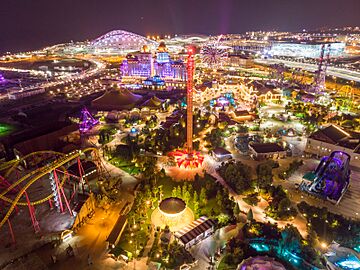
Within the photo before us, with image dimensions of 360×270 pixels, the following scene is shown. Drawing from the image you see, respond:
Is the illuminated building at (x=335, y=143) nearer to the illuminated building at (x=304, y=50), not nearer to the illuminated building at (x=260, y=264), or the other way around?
the illuminated building at (x=260, y=264)

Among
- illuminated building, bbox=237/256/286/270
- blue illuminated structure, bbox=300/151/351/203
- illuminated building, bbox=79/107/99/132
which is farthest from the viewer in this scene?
illuminated building, bbox=79/107/99/132

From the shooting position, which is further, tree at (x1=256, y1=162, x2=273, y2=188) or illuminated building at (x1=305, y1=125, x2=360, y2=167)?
illuminated building at (x1=305, y1=125, x2=360, y2=167)

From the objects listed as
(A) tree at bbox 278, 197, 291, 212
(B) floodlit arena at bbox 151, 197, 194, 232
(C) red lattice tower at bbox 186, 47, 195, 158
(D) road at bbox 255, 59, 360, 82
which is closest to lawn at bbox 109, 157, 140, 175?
(C) red lattice tower at bbox 186, 47, 195, 158

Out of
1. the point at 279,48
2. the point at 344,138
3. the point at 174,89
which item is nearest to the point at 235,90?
the point at 174,89

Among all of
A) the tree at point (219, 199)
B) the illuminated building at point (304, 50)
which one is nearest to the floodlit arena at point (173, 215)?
the tree at point (219, 199)

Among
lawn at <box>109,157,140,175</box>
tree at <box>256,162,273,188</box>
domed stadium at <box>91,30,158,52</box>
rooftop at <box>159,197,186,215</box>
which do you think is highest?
domed stadium at <box>91,30,158,52</box>

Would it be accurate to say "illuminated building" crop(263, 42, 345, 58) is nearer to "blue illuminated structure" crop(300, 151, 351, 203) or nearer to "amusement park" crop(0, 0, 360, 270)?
"amusement park" crop(0, 0, 360, 270)
